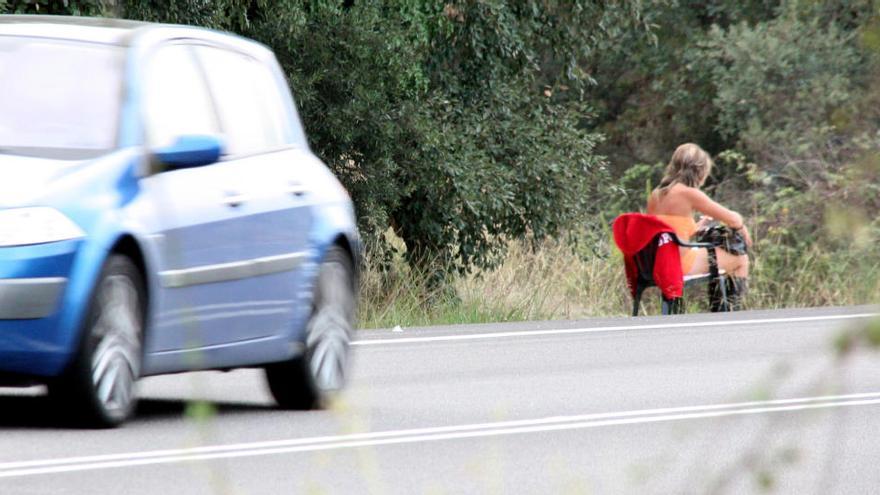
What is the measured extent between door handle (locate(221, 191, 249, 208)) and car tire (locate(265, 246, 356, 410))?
2.23ft

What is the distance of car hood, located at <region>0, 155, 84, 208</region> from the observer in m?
7.12

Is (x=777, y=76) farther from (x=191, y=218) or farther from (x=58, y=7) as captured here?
(x=191, y=218)

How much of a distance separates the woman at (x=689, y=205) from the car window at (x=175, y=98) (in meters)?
7.75

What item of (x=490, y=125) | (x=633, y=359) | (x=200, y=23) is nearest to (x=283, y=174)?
(x=633, y=359)

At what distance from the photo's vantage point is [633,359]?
11.8 metres

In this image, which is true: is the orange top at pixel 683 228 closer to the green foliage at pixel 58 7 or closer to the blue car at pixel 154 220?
the green foliage at pixel 58 7

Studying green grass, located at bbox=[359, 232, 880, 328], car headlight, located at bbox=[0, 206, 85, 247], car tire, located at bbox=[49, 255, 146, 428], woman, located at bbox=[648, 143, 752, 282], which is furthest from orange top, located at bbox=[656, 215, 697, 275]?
car headlight, located at bbox=[0, 206, 85, 247]

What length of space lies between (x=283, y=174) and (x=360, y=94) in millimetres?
8820

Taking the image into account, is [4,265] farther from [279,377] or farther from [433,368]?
[433,368]

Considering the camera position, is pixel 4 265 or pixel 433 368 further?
pixel 433 368

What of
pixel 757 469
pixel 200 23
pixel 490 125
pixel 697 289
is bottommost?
pixel 697 289

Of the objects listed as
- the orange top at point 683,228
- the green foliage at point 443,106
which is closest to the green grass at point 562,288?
the green foliage at point 443,106

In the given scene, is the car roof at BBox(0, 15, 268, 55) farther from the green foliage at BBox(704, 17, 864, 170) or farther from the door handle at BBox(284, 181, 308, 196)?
the green foliage at BBox(704, 17, 864, 170)

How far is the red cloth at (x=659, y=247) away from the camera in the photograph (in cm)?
1547
